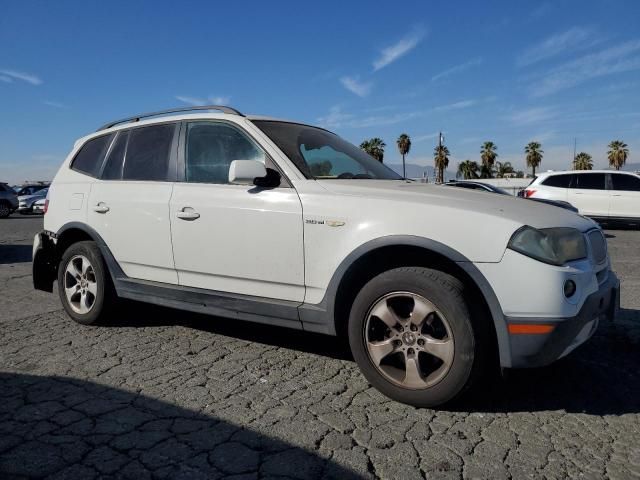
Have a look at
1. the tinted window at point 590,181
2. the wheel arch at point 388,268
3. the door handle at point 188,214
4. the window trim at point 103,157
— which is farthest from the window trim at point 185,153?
the tinted window at point 590,181

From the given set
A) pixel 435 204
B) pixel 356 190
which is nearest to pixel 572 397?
pixel 435 204

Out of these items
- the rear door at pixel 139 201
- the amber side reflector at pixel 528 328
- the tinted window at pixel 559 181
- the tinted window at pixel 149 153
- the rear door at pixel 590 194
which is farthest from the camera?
the tinted window at pixel 559 181

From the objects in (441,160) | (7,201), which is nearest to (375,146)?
(441,160)

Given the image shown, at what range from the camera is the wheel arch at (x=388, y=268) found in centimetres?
262

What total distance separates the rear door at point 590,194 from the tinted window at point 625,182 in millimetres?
237

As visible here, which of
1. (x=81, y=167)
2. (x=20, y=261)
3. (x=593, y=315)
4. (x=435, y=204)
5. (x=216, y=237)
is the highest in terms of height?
(x=81, y=167)

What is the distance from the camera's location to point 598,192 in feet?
45.1

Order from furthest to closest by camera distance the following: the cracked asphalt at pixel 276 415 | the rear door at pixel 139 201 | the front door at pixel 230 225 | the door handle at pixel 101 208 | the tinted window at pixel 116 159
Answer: the tinted window at pixel 116 159 → the door handle at pixel 101 208 → the rear door at pixel 139 201 → the front door at pixel 230 225 → the cracked asphalt at pixel 276 415

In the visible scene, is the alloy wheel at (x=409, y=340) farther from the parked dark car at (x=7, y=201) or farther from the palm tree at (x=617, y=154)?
the palm tree at (x=617, y=154)

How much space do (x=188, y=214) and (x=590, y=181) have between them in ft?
43.6

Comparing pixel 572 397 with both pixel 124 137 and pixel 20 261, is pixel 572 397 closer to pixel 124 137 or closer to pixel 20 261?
pixel 124 137

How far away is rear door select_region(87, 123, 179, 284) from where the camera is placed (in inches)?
152

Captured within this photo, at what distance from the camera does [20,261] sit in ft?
29.1

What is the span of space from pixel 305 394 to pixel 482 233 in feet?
4.55
